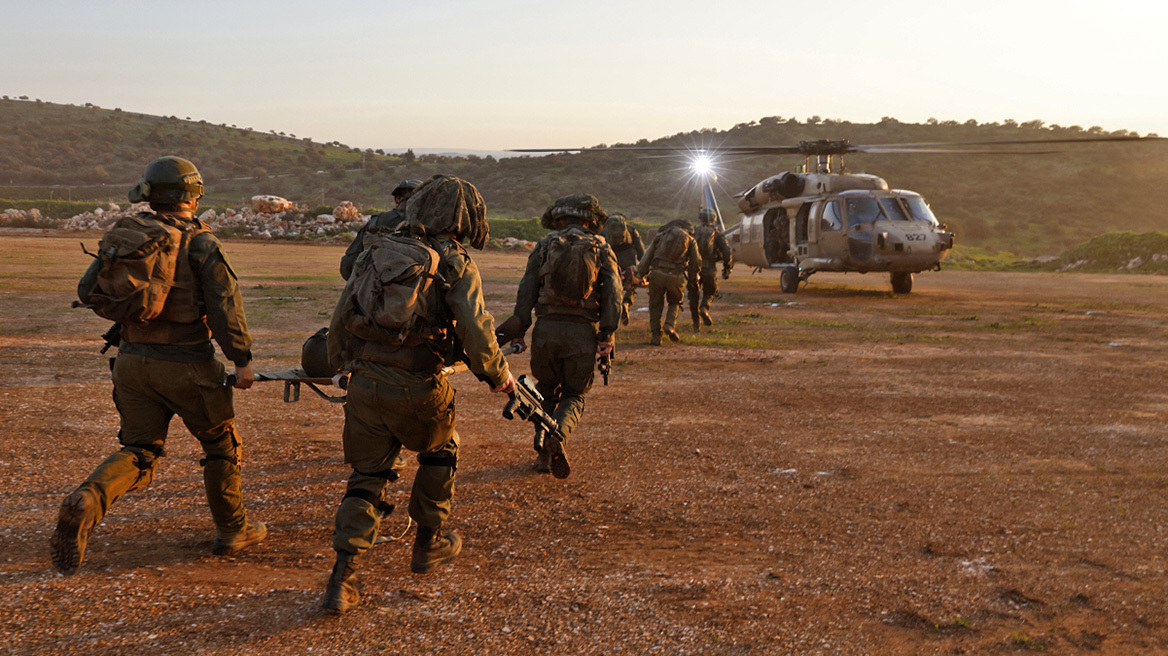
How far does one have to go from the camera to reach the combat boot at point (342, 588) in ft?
11.9

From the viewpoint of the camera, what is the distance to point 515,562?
4395 millimetres

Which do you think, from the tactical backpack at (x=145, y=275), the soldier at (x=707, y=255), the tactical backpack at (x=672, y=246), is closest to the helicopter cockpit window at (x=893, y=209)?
the soldier at (x=707, y=255)

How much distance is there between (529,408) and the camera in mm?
4656

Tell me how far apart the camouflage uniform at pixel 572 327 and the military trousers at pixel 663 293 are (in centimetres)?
592

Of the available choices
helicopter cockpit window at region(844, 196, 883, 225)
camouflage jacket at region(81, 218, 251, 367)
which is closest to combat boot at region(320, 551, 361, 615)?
camouflage jacket at region(81, 218, 251, 367)

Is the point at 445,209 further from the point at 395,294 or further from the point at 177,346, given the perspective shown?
the point at 177,346

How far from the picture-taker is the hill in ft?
219

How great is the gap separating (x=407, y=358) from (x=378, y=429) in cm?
36

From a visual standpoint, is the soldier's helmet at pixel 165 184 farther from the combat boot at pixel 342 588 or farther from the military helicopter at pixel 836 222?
the military helicopter at pixel 836 222

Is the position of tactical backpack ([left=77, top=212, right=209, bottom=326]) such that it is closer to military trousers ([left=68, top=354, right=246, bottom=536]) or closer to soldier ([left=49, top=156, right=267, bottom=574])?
soldier ([left=49, top=156, right=267, bottom=574])

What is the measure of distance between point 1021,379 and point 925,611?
699cm

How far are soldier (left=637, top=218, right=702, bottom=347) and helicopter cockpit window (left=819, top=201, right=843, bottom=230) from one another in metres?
7.35

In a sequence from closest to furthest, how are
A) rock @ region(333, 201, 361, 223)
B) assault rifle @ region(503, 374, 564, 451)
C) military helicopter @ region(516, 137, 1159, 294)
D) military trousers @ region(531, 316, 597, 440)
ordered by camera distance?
assault rifle @ region(503, 374, 564, 451) < military trousers @ region(531, 316, 597, 440) < military helicopter @ region(516, 137, 1159, 294) < rock @ region(333, 201, 361, 223)

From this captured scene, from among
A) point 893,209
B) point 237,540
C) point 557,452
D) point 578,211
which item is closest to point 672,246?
point 578,211
